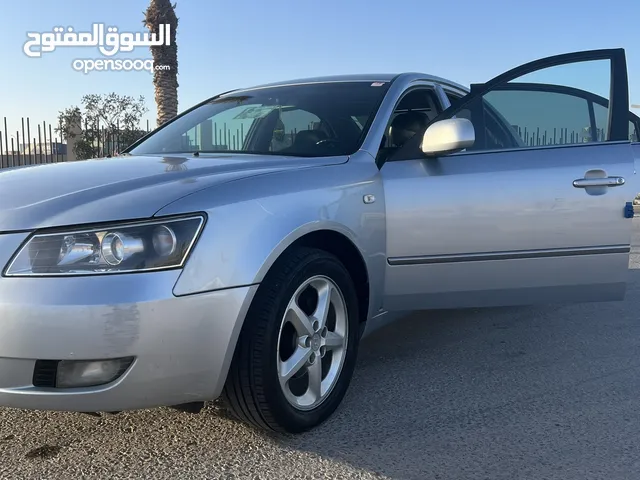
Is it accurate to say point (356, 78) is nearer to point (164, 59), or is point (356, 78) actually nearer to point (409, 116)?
point (409, 116)

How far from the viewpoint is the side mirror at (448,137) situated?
2.99 m

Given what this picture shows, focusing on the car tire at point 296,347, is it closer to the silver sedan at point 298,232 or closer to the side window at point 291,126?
the silver sedan at point 298,232

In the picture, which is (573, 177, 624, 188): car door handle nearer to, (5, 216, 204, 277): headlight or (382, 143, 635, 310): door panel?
(382, 143, 635, 310): door panel

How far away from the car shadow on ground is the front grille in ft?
3.13

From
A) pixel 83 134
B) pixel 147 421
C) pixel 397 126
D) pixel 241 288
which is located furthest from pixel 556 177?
pixel 83 134

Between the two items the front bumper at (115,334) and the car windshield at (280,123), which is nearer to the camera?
the front bumper at (115,334)

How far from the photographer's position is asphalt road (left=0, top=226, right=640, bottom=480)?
2.32m

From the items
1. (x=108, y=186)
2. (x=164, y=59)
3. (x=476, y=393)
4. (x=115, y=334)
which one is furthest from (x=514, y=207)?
(x=164, y=59)

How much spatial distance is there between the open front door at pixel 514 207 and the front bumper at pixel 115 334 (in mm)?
1218

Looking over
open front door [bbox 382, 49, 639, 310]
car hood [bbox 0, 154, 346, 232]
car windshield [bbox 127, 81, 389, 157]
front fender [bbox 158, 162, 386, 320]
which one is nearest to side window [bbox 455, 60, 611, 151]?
open front door [bbox 382, 49, 639, 310]

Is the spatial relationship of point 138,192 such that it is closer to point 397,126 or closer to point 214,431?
point 214,431

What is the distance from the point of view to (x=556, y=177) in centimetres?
325

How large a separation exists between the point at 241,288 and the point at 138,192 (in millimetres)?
506

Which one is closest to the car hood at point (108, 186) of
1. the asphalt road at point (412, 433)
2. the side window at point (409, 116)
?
the side window at point (409, 116)
